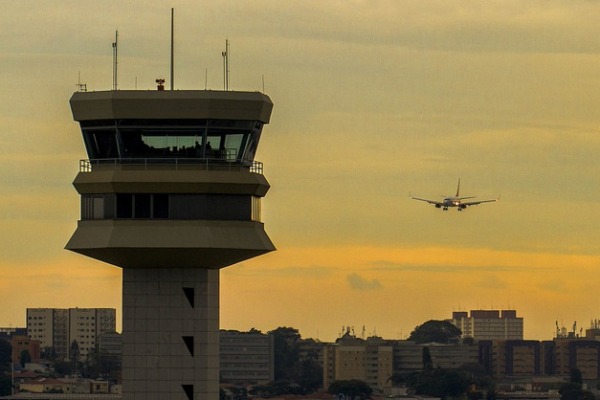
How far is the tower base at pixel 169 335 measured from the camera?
406ft

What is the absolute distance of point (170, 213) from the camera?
123 metres

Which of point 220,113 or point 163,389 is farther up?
point 220,113

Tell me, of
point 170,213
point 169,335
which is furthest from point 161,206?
point 169,335

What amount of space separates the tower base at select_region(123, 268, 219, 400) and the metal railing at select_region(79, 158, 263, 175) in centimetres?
541

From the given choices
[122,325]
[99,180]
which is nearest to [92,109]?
[99,180]

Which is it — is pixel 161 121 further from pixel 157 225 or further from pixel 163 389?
pixel 163 389

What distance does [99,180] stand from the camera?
123m

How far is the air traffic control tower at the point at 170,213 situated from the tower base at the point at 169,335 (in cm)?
5

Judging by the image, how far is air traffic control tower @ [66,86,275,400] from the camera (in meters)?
122

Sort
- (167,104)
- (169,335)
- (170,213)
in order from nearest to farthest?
(167,104) < (170,213) < (169,335)

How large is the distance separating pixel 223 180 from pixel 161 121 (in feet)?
14.2

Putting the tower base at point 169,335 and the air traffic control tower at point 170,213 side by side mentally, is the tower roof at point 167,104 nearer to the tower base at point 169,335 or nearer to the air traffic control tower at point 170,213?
the air traffic control tower at point 170,213

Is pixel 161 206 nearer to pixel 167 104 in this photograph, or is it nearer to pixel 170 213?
pixel 170 213

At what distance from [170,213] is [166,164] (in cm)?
255
